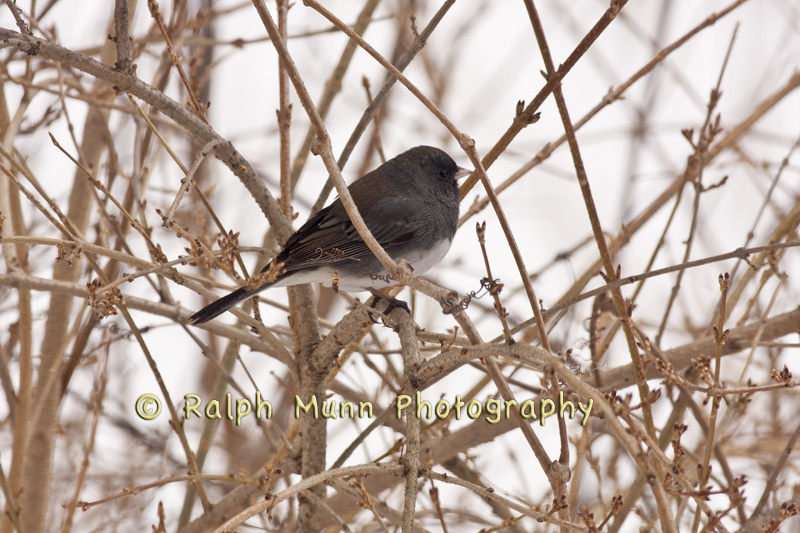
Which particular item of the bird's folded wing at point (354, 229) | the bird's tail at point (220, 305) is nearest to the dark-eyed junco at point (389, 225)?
the bird's folded wing at point (354, 229)

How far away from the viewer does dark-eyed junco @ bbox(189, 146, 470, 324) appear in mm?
2246

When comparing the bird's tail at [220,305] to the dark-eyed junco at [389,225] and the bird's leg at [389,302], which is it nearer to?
the dark-eyed junco at [389,225]

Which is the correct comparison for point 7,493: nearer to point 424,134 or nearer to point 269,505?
point 269,505

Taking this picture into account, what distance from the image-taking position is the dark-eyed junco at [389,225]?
7.37 ft

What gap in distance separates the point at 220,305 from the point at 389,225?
0.78m

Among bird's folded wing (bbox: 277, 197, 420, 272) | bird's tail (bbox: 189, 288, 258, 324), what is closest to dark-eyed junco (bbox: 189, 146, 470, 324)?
bird's folded wing (bbox: 277, 197, 420, 272)

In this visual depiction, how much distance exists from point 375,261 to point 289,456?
28.5 inches

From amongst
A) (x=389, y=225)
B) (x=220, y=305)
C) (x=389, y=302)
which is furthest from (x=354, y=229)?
(x=220, y=305)

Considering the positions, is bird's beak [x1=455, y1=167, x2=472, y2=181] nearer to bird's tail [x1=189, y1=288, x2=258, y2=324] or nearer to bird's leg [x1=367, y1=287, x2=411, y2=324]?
bird's leg [x1=367, y1=287, x2=411, y2=324]

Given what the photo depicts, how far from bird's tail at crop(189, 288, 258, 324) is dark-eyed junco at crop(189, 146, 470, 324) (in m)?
0.15

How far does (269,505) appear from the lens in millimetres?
1206

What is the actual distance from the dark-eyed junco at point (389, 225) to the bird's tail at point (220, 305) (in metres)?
0.15

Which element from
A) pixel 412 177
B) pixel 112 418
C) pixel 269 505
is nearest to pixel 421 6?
pixel 412 177

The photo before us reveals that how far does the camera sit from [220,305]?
1.97 m
